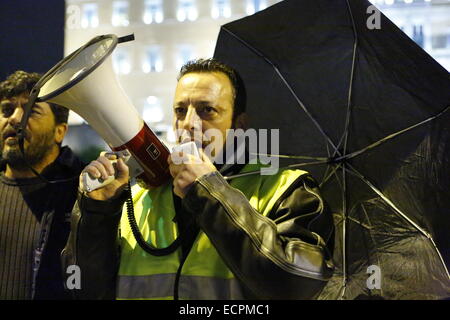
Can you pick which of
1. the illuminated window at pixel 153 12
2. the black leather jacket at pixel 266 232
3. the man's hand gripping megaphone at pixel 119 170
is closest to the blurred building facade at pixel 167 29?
the illuminated window at pixel 153 12

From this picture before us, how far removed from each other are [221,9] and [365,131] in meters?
1.81

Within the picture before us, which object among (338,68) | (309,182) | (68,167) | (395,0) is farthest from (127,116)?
(395,0)

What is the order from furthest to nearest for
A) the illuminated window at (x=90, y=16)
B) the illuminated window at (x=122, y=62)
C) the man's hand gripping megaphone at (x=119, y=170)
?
the illuminated window at (x=122, y=62)
the illuminated window at (x=90, y=16)
the man's hand gripping megaphone at (x=119, y=170)

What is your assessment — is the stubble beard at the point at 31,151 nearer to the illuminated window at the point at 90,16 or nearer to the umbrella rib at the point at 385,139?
the illuminated window at the point at 90,16

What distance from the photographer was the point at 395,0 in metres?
3.09

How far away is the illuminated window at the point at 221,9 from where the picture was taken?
3203 mm

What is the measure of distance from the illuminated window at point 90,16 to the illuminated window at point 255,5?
3.06 feet

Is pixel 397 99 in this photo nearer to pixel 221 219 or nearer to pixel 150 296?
pixel 221 219

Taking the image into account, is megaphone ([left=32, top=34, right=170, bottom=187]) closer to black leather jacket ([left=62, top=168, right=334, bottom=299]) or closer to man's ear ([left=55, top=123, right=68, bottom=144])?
black leather jacket ([left=62, top=168, right=334, bottom=299])

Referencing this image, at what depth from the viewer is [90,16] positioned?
307 centimetres

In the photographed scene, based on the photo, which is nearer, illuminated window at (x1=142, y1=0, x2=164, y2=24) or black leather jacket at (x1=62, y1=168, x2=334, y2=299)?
black leather jacket at (x1=62, y1=168, x2=334, y2=299)

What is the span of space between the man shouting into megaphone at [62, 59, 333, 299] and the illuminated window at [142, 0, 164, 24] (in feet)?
5.50

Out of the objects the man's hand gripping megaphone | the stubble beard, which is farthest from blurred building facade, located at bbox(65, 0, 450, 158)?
the man's hand gripping megaphone

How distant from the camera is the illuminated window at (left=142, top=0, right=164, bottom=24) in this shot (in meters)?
3.21
